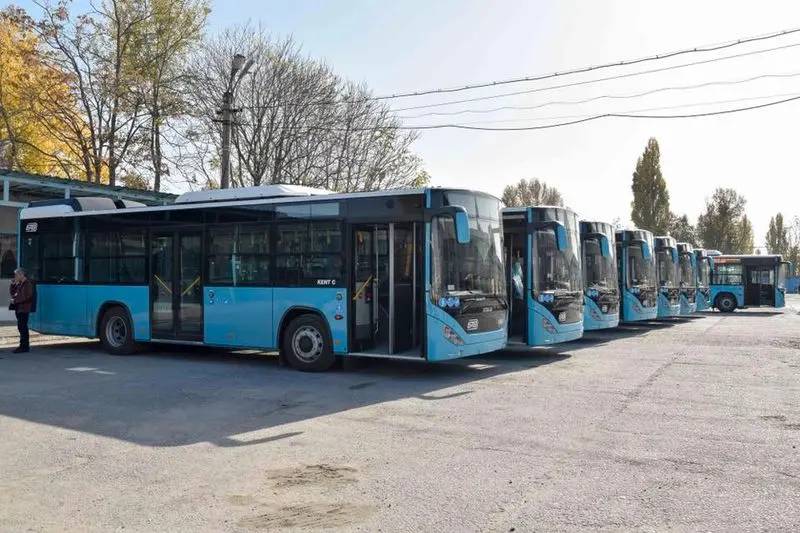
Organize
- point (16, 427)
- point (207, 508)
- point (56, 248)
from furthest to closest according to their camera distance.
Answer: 1. point (56, 248)
2. point (16, 427)
3. point (207, 508)

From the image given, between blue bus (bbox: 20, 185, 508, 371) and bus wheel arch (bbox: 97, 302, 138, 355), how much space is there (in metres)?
0.03

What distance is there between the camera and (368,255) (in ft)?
38.4

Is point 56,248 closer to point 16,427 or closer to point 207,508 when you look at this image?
point 16,427

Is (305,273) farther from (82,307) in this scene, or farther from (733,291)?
(733,291)

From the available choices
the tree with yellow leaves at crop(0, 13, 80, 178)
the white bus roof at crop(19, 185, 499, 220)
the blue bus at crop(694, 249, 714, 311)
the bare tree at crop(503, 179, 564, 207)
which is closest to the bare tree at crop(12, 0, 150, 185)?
the tree with yellow leaves at crop(0, 13, 80, 178)

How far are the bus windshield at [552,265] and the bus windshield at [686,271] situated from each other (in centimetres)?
1402

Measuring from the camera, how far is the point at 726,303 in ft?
115

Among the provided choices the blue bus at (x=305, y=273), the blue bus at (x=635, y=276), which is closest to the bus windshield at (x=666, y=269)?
the blue bus at (x=635, y=276)

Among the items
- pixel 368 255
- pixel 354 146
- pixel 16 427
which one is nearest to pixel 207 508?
pixel 16 427

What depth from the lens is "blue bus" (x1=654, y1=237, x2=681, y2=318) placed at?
957 inches

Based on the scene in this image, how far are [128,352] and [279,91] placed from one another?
1782 centimetres

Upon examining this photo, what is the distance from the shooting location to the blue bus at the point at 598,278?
17125 millimetres

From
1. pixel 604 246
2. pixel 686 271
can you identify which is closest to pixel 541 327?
pixel 604 246

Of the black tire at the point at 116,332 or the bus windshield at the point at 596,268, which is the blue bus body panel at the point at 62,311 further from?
the bus windshield at the point at 596,268
